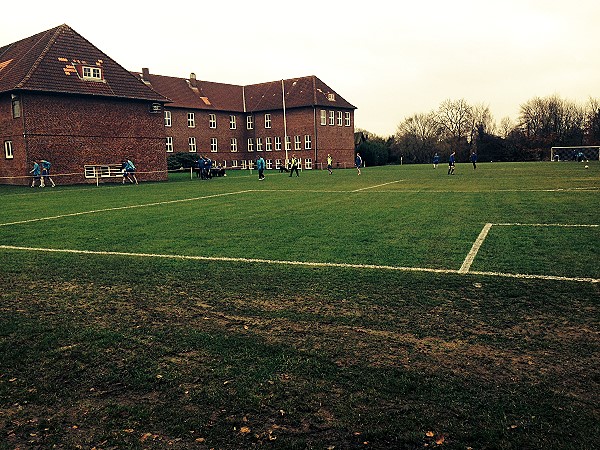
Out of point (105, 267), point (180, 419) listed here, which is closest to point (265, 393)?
point (180, 419)

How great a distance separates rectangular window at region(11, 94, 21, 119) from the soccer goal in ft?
205

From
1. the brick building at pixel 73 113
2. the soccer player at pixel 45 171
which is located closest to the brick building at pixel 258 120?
the brick building at pixel 73 113

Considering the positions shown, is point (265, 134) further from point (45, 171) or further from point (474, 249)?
point (474, 249)

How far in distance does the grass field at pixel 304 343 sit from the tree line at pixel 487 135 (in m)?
70.7

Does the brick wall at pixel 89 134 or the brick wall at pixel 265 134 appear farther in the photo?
the brick wall at pixel 265 134

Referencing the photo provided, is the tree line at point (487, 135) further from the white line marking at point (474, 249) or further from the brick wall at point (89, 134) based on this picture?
the white line marking at point (474, 249)

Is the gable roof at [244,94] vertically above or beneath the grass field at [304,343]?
above

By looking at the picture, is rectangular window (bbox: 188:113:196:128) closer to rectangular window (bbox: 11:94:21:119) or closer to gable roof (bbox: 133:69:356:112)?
gable roof (bbox: 133:69:356:112)

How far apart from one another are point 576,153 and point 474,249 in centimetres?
7412

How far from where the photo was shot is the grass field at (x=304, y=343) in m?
3.31

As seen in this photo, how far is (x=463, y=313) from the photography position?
5.56 m

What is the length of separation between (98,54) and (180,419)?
41.7m

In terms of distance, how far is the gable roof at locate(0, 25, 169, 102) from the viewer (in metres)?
35.0

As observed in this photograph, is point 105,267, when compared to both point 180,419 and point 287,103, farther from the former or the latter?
point 287,103
